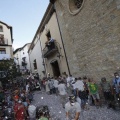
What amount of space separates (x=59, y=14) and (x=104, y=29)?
5664mm

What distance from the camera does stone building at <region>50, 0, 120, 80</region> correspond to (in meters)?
9.59

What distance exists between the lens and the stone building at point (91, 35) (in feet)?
31.4

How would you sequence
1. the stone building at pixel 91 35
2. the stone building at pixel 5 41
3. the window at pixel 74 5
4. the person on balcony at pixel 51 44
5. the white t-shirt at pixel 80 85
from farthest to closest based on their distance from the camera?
1. the stone building at pixel 5 41
2. the person on balcony at pixel 51 44
3. the window at pixel 74 5
4. the white t-shirt at pixel 80 85
5. the stone building at pixel 91 35

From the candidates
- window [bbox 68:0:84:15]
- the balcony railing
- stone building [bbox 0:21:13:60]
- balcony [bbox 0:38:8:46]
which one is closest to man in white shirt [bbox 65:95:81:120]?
window [bbox 68:0:84:15]

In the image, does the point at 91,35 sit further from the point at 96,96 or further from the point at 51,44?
the point at 51,44

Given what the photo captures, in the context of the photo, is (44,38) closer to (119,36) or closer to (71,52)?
(71,52)

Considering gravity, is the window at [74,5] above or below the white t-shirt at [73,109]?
above

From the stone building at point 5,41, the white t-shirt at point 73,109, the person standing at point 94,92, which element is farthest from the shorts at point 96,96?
the stone building at point 5,41

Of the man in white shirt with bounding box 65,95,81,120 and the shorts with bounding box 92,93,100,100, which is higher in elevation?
the shorts with bounding box 92,93,100,100

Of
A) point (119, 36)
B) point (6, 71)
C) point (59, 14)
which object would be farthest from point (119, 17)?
point (6, 71)

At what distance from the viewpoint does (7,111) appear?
9188 mm

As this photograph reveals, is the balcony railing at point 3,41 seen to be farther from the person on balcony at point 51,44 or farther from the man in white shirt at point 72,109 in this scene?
the man in white shirt at point 72,109

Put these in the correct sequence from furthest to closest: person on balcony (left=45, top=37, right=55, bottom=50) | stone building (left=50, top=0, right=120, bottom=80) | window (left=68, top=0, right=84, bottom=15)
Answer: person on balcony (left=45, top=37, right=55, bottom=50) → window (left=68, top=0, right=84, bottom=15) → stone building (left=50, top=0, right=120, bottom=80)

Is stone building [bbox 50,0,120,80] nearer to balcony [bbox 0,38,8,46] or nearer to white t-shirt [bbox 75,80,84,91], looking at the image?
white t-shirt [bbox 75,80,84,91]
